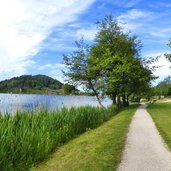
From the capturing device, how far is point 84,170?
6898mm

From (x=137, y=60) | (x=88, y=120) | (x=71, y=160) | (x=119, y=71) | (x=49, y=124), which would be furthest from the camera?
(x=137, y=60)

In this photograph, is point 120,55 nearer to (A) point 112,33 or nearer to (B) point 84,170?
(A) point 112,33

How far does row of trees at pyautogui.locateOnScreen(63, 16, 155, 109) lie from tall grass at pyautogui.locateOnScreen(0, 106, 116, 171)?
2039 centimetres

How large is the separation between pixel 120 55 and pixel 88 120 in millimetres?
20228

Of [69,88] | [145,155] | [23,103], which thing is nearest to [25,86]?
[69,88]

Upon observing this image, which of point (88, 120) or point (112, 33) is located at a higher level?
point (112, 33)

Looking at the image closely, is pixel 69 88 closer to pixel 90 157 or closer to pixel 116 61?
pixel 116 61

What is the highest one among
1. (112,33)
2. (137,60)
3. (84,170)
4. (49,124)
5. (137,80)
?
(112,33)

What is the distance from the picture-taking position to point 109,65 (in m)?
34.6

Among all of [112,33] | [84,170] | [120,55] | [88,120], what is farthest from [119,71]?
[84,170]

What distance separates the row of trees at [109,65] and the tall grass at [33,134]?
20390 millimetres

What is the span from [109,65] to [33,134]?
26.2 metres

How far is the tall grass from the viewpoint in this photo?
780cm

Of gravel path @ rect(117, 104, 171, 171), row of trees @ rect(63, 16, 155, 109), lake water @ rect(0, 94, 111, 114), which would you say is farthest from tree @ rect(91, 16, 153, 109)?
gravel path @ rect(117, 104, 171, 171)
